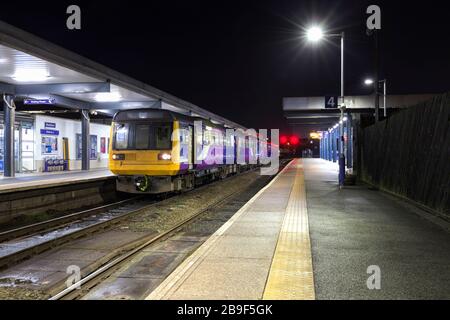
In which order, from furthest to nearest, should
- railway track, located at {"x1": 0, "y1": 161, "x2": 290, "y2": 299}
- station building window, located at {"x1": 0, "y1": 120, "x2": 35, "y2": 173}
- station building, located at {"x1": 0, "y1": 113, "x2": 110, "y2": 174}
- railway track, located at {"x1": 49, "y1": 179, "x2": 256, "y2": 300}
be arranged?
station building, located at {"x1": 0, "y1": 113, "x2": 110, "y2": 174} → station building window, located at {"x1": 0, "y1": 120, "x2": 35, "y2": 173} → railway track, located at {"x1": 0, "y1": 161, "x2": 290, "y2": 299} → railway track, located at {"x1": 49, "y1": 179, "x2": 256, "y2": 300}

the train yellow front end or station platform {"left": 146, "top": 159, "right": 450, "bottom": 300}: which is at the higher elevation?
the train yellow front end

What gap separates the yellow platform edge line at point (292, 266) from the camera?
471cm

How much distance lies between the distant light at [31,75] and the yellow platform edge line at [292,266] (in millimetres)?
13179

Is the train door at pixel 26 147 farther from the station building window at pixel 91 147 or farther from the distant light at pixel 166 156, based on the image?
the distant light at pixel 166 156

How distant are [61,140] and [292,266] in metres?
24.2

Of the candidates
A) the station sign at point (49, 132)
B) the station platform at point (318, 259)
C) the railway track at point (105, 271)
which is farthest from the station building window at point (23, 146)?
the station platform at point (318, 259)

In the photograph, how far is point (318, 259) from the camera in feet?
20.5

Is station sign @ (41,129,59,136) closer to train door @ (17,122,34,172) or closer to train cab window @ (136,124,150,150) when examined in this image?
train door @ (17,122,34,172)

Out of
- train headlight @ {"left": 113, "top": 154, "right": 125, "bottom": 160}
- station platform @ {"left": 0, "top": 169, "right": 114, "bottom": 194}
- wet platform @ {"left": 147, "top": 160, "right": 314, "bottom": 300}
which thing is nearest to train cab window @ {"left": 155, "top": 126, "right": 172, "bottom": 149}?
train headlight @ {"left": 113, "top": 154, "right": 125, "bottom": 160}

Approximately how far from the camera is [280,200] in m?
13.6

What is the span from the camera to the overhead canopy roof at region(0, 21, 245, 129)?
14852 mm

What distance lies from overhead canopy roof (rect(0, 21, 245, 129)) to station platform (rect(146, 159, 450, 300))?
927 centimetres

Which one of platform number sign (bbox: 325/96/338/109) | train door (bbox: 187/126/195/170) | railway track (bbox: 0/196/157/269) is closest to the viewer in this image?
railway track (bbox: 0/196/157/269)
